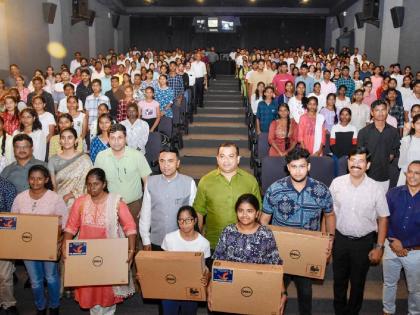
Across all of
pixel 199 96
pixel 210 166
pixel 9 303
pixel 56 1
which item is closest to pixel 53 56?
pixel 56 1

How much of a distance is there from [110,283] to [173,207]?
73 centimetres

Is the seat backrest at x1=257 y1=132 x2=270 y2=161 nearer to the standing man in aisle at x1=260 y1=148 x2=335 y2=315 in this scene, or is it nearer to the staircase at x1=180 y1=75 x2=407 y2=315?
the staircase at x1=180 y1=75 x2=407 y2=315

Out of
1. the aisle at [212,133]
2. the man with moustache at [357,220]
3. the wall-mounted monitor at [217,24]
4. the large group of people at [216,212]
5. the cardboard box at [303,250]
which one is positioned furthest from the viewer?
the wall-mounted monitor at [217,24]

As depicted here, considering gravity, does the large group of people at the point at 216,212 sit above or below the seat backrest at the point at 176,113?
below

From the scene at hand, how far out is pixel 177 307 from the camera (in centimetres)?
320

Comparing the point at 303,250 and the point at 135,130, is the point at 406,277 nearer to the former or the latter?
the point at 303,250

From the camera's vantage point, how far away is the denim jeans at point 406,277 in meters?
3.36

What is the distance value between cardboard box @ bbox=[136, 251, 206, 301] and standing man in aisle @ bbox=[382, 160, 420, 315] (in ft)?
5.21

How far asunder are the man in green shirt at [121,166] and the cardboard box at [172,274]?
3.69 ft

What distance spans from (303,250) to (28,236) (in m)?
2.01

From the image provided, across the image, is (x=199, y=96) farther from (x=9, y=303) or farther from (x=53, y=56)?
(x=9, y=303)

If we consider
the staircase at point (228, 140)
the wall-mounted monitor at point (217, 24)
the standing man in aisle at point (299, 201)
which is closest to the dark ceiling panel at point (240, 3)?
the wall-mounted monitor at point (217, 24)

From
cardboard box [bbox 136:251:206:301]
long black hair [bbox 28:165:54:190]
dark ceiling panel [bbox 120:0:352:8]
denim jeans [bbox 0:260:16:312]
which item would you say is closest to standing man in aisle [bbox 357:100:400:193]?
cardboard box [bbox 136:251:206:301]

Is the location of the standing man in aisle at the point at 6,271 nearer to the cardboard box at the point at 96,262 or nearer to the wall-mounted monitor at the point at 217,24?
the cardboard box at the point at 96,262
